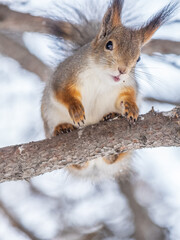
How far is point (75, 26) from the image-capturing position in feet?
10.6

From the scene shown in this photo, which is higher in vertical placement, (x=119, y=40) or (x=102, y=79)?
(x=119, y=40)

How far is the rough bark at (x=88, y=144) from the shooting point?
7.63 ft

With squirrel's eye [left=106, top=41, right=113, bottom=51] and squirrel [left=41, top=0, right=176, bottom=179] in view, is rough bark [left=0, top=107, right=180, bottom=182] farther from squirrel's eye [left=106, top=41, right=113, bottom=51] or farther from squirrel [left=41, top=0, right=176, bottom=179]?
squirrel's eye [left=106, top=41, right=113, bottom=51]

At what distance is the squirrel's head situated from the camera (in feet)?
7.70

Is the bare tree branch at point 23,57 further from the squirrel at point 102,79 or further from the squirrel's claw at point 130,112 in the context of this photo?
the squirrel's claw at point 130,112

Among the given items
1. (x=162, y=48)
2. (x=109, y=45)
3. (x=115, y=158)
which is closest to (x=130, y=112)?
(x=109, y=45)

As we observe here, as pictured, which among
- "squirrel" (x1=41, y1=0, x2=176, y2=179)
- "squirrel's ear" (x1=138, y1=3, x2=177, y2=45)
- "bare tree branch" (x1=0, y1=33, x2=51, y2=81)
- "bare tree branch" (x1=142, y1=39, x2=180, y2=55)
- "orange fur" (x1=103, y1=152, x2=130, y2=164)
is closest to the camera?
"squirrel" (x1=41, y1=0, x2=176, y2=179)

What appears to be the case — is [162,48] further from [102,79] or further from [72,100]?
[72,100]

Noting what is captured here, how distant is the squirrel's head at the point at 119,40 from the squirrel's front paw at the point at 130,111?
0.26 m

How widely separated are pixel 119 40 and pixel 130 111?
45 centimetres

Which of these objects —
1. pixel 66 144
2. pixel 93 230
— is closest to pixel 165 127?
pixel 66 144

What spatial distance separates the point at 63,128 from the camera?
2.65 metres

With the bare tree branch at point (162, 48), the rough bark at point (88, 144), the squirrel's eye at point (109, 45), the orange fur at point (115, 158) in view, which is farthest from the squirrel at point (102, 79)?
the bare tree branch at point (162, 48)

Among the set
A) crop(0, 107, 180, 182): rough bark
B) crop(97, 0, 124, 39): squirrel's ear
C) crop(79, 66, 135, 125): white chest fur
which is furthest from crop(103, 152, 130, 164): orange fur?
crop(97, 0, 124, 39): squirrel's ear
